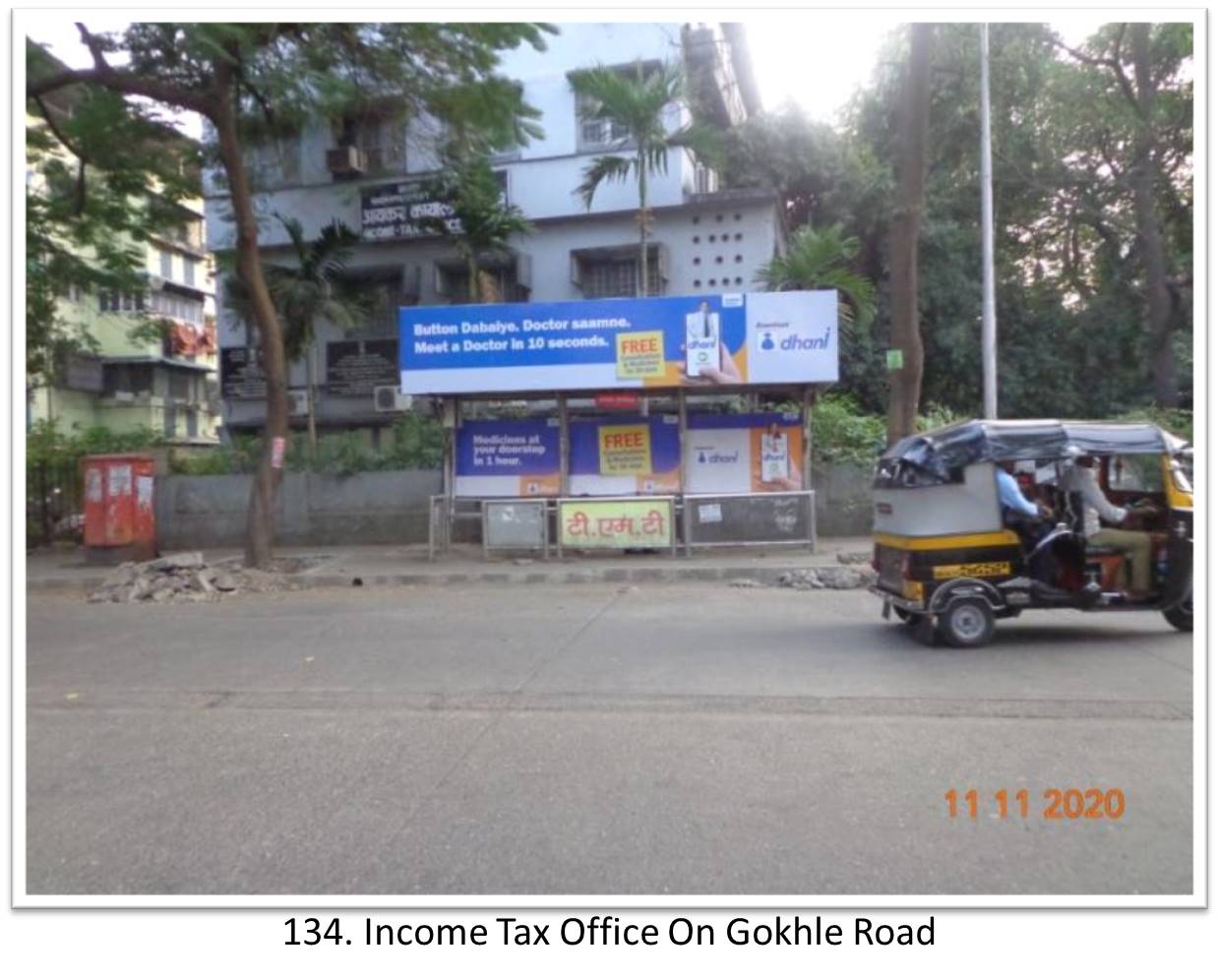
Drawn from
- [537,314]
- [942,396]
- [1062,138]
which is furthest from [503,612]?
[1062,138]

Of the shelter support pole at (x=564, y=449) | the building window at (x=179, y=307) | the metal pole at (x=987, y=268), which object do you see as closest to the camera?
the shelter support pole at (x=564, y=449)

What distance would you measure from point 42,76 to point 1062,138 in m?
21.5

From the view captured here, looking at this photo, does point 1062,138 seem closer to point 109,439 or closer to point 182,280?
point 109,439

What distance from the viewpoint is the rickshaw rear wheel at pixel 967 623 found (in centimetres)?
812

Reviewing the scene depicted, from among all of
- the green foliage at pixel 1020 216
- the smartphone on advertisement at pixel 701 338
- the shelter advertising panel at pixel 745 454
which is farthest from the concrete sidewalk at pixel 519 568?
the green foliage at pixel 1020 216

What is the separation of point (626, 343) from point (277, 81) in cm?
630

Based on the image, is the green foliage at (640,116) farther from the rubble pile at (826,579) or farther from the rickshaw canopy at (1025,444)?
the rickshaw canopy at (1025,444)

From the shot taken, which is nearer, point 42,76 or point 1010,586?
point 1010,586

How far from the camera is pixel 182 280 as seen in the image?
155 ft

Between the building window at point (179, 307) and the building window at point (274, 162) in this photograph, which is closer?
the building window at point (274, 162)

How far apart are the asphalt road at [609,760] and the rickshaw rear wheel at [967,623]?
164 millimetres

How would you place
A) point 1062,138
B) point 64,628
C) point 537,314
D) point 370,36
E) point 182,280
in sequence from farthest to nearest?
point 182,280
point 1062,138
point 537,314
point 370,36
point 64,628

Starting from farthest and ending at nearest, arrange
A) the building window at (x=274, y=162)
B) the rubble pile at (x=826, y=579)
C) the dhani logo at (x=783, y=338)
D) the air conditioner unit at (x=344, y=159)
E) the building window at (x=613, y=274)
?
the air conditioner unit at (x=344, y=159) < the building window at (x=613, y=274) < the building window at (x=274, y=162) < the dhani logo at (x=783, y=338) < the rubble pile at (x=826, y=579)

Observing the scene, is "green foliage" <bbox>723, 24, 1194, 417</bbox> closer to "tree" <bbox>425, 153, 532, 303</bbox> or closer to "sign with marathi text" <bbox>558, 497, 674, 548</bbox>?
"tree" <bbox>425, 153, 532, 303</bbox>
